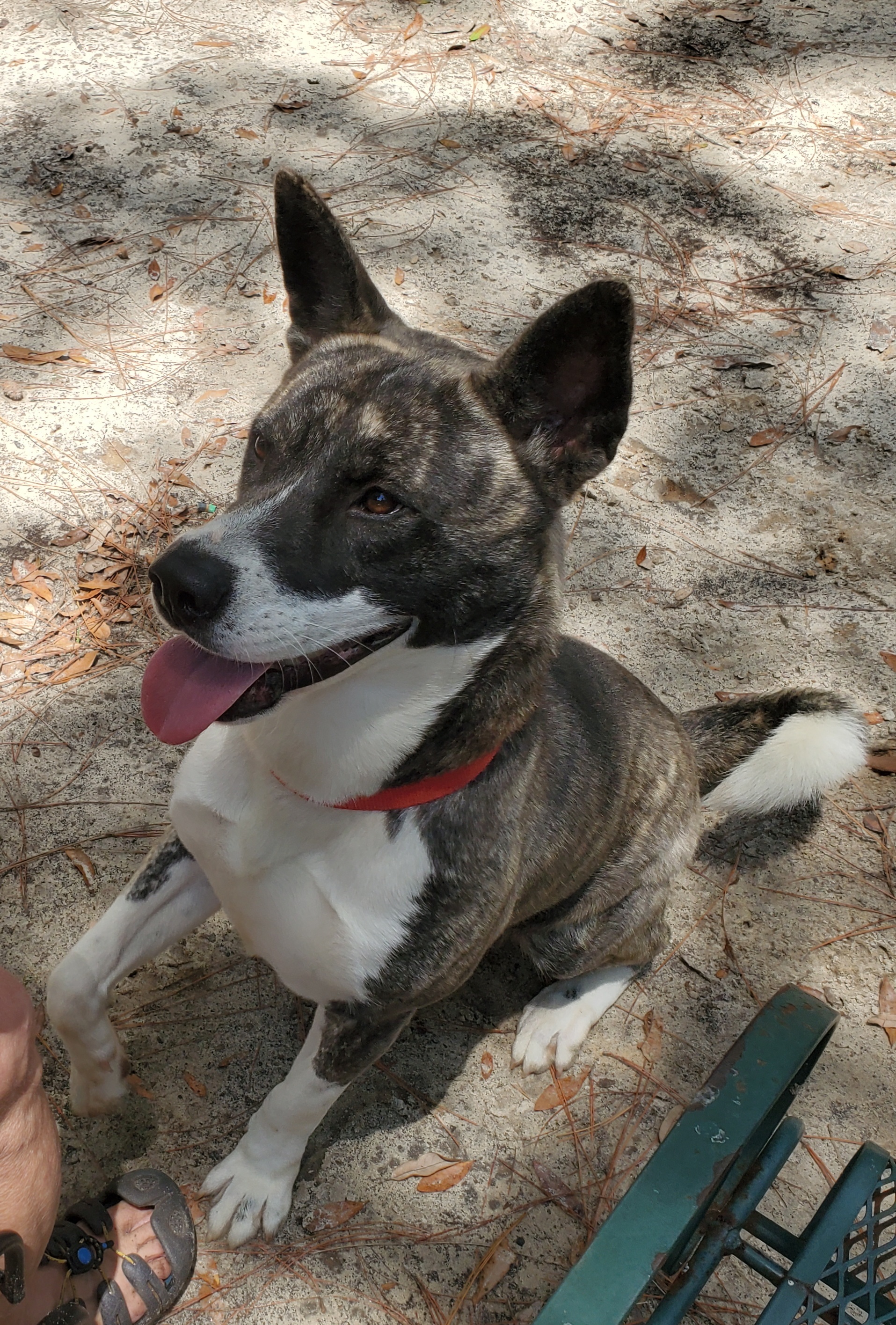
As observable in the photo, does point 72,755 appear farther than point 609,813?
Yes

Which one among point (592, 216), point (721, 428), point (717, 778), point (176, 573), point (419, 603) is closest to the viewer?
point (176, 573)

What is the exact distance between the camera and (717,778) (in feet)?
10.4

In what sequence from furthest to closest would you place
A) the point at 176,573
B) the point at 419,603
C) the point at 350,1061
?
the point at 350,1061, the point at 419,603, the point at 176,573

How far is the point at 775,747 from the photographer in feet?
9.87

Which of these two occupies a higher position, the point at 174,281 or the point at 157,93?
the point at 157,93

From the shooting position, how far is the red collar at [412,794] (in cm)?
213

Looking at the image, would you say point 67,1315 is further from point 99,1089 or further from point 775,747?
point 775,747

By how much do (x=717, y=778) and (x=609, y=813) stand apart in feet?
2.30

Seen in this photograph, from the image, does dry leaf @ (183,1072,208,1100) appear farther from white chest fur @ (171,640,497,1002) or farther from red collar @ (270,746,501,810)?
red collar @ (270,746,501,810)

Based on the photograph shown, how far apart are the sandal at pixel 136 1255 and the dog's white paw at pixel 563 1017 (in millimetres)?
960

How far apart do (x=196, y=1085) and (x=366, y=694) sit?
134 centimetres

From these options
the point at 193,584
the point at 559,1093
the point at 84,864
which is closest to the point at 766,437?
the point at 559,1093

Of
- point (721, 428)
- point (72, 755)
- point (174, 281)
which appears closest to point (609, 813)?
point (72, 755)

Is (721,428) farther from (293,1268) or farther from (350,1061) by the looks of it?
(293,1268)
